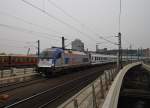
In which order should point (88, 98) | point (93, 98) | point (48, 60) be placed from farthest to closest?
1. point (48, 60)
2. point (88, 98)
3. point (93, 98)

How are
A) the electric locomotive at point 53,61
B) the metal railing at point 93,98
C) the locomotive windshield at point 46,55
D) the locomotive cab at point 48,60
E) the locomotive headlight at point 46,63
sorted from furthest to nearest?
the locomotive windshield at point 46,55 → the locomotive headlight at point 46,63 → the electric locomotive at point 53,61 → the locomotive cab at point 48,60 → the metal railing at point 93,98

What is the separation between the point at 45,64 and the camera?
2562cm

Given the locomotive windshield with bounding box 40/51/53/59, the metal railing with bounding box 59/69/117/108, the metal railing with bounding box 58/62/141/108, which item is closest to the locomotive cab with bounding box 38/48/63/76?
the locomotive windshield with bounding box 40/51/53/59

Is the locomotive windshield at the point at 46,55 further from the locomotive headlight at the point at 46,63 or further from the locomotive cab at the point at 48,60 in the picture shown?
the locomotive headlight at the point at 46,63

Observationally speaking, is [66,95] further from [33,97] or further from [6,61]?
[6,61]

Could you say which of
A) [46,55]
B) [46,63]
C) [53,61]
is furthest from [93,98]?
[46,55]

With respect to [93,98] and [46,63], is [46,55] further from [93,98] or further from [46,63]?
[93,98]

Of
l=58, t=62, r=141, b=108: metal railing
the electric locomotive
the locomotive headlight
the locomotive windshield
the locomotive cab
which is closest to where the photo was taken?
l=58, t=62, r=141, b=108: metal railing

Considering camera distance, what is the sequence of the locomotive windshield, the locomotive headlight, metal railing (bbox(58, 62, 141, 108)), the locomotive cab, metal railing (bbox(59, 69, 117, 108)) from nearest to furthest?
metal railing (bbox(59, 69, 117, 108))
metal railing (bbox(58, 62, 141, 108))
the locomotive cab
the locomotive headlight
the locomotive windshield

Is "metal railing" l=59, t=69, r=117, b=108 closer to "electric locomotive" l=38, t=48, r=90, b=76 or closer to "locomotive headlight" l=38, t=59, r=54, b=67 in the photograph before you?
"electric locomotive" l=38, t=48, r=90, b=76

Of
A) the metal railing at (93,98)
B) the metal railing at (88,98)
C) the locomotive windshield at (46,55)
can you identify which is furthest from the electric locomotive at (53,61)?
the metal railing at (88,98)

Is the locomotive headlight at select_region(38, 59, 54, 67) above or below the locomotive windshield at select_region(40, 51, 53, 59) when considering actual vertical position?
below

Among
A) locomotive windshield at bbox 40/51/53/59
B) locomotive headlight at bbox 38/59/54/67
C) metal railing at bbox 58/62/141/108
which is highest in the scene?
locomotive windshield at bbox 40/51/53/59

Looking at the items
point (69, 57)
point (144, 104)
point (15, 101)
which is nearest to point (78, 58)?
point (69, 57)
